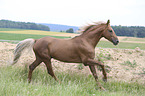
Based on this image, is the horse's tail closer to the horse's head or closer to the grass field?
the grass field

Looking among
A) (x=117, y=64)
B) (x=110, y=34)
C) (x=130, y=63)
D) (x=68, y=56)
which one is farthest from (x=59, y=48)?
(x=130, y=63)

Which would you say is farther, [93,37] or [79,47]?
[93,37]

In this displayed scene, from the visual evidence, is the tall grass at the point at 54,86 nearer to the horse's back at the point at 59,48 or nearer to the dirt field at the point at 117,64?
the dirt field at the point at 117,64

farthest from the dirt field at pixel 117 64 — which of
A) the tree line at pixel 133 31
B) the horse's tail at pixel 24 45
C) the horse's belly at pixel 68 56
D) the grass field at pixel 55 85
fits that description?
the tree line at pixel 133 31

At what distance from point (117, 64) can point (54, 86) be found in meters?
3.00

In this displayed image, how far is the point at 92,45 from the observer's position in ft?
17.0

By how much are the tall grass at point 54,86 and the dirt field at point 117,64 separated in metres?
0.46

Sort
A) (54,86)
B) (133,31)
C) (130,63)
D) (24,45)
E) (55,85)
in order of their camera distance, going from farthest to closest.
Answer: (133,31), (130,63), (24,45), (54,86), (55,85)

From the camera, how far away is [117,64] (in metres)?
6.96

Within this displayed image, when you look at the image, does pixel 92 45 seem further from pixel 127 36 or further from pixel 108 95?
pixel 127 36

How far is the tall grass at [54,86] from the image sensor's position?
4.19 meters

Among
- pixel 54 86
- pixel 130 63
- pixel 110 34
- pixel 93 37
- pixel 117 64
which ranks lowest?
pixel 54 86

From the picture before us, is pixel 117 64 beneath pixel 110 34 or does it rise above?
beneath

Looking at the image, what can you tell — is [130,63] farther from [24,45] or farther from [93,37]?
[24,45]
